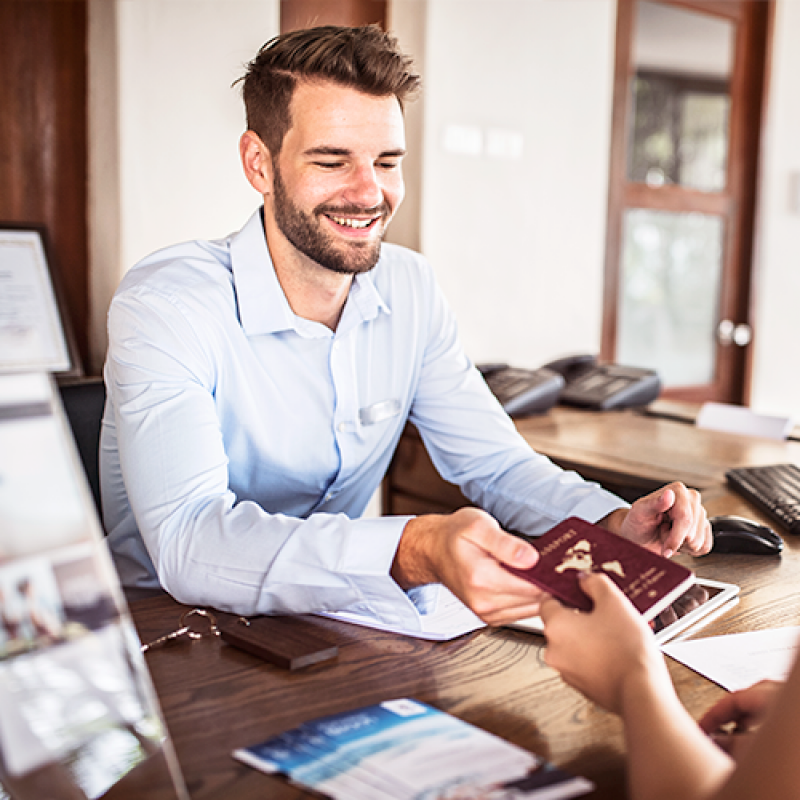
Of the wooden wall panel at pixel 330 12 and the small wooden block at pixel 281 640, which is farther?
the wooden wall panel at pixel 330 12

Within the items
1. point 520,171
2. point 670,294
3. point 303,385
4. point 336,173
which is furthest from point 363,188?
point 670,294

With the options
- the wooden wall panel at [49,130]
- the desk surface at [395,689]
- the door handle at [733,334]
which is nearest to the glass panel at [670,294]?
the door handle at [733,334]

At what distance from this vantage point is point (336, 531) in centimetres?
115

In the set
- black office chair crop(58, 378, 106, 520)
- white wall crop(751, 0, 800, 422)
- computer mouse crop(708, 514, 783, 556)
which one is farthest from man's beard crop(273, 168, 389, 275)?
white wall crop(751, 0, 800, 422)

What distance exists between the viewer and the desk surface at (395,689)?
2.68ft

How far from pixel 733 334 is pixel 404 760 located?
3.72 m

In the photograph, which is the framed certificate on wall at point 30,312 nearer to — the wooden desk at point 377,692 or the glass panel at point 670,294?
the wooden desk at point 377,692

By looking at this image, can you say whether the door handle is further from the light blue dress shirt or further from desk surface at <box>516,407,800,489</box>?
the light blue dress shirt

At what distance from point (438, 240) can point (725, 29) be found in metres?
1.87

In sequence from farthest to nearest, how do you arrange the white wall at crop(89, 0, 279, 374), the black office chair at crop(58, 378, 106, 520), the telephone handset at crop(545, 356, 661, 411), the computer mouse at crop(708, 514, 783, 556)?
the telephone handset at crop(545, 356, 661, 411) < the white wall at crop(89, 0, 279, 374) < the black office chair at crop(58, 378, 106, 520) < the computer mouse at crop(708, 514, 783, 556)

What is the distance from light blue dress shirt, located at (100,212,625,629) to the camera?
1.15m

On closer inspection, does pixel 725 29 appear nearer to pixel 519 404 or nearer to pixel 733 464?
pixel 519 404

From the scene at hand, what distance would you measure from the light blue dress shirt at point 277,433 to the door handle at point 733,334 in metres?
2.52

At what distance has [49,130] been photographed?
8.28ft
